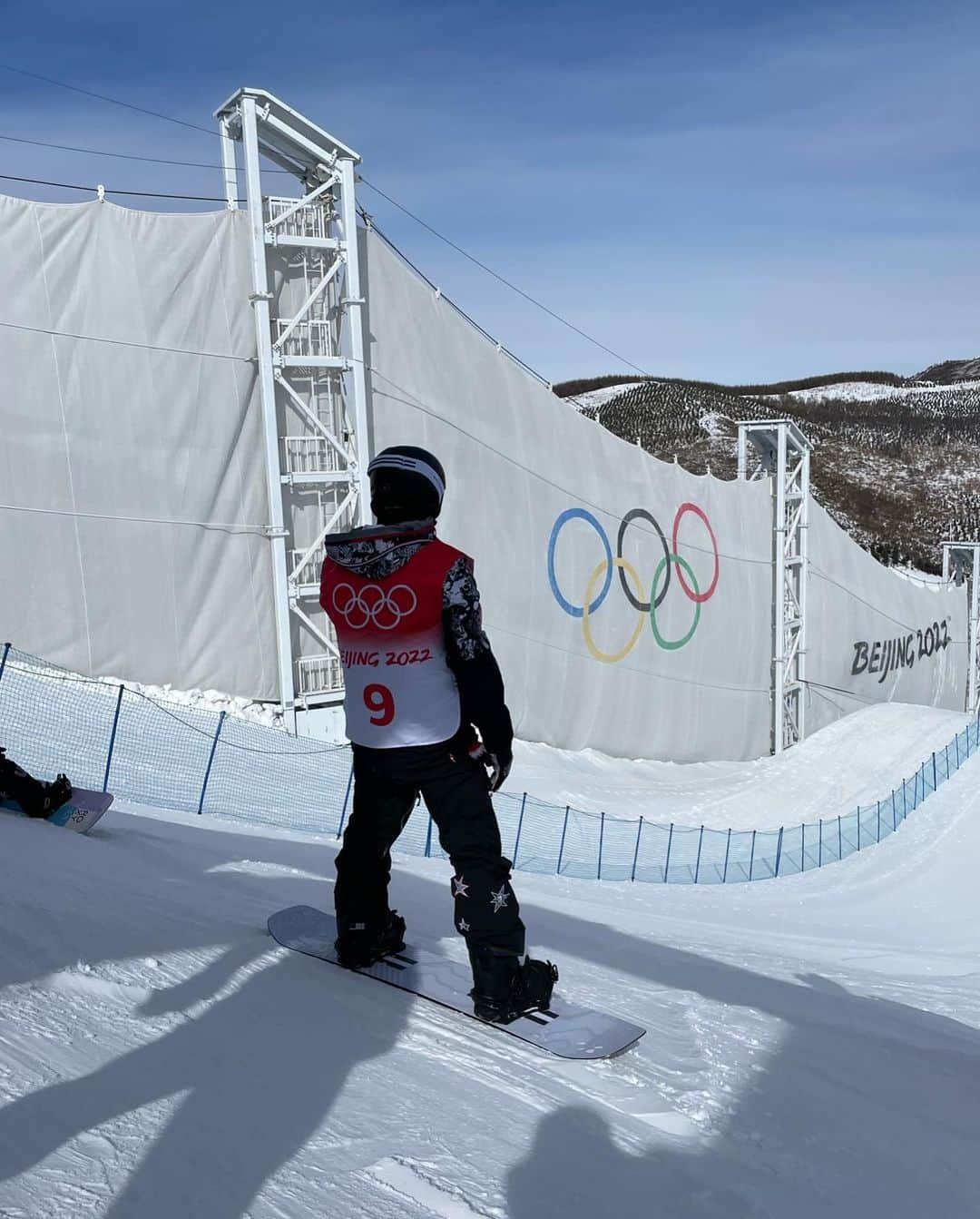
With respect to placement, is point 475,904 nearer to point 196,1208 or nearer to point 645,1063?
point 645,1063

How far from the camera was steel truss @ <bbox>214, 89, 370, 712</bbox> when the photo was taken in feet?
38.9

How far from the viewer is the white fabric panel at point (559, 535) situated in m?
13.5

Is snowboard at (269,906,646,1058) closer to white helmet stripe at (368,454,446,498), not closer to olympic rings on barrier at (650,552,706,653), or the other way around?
white helmet stripe at (368,454,446,498)

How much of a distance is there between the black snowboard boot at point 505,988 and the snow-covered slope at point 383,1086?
0.25 feet

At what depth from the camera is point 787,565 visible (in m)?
21.7

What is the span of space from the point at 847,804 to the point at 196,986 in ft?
53.8

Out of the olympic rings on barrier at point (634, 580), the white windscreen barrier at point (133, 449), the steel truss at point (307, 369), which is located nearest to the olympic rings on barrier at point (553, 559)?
the olympic rings on barrier at point (634, 580)

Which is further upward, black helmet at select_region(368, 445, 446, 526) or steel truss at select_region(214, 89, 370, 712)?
steel truss at select_region(214, 89, 370, 712)

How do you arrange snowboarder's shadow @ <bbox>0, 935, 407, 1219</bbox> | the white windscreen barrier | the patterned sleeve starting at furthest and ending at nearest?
the white windscreen barrier
the patterned sleeve
snowboarder's shadow @ <bbox>0, 935, 407, 1219</bbox>

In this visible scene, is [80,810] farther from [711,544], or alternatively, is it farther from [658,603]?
[711,544]

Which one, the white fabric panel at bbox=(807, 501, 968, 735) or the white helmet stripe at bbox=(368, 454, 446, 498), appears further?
the white fabric panel at bbox=(807, 501, 968, 735)

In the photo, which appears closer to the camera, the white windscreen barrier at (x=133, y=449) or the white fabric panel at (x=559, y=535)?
the white windscreen barrier at (x=133, y=449)

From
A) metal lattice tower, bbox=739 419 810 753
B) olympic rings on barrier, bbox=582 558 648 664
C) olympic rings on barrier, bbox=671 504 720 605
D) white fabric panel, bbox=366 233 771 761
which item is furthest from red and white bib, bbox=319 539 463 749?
metal lattice tower, bbox=739 419 810 753

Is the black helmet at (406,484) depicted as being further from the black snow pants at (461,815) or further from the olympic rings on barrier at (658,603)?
the olympic rings on barrier at (658,603)
